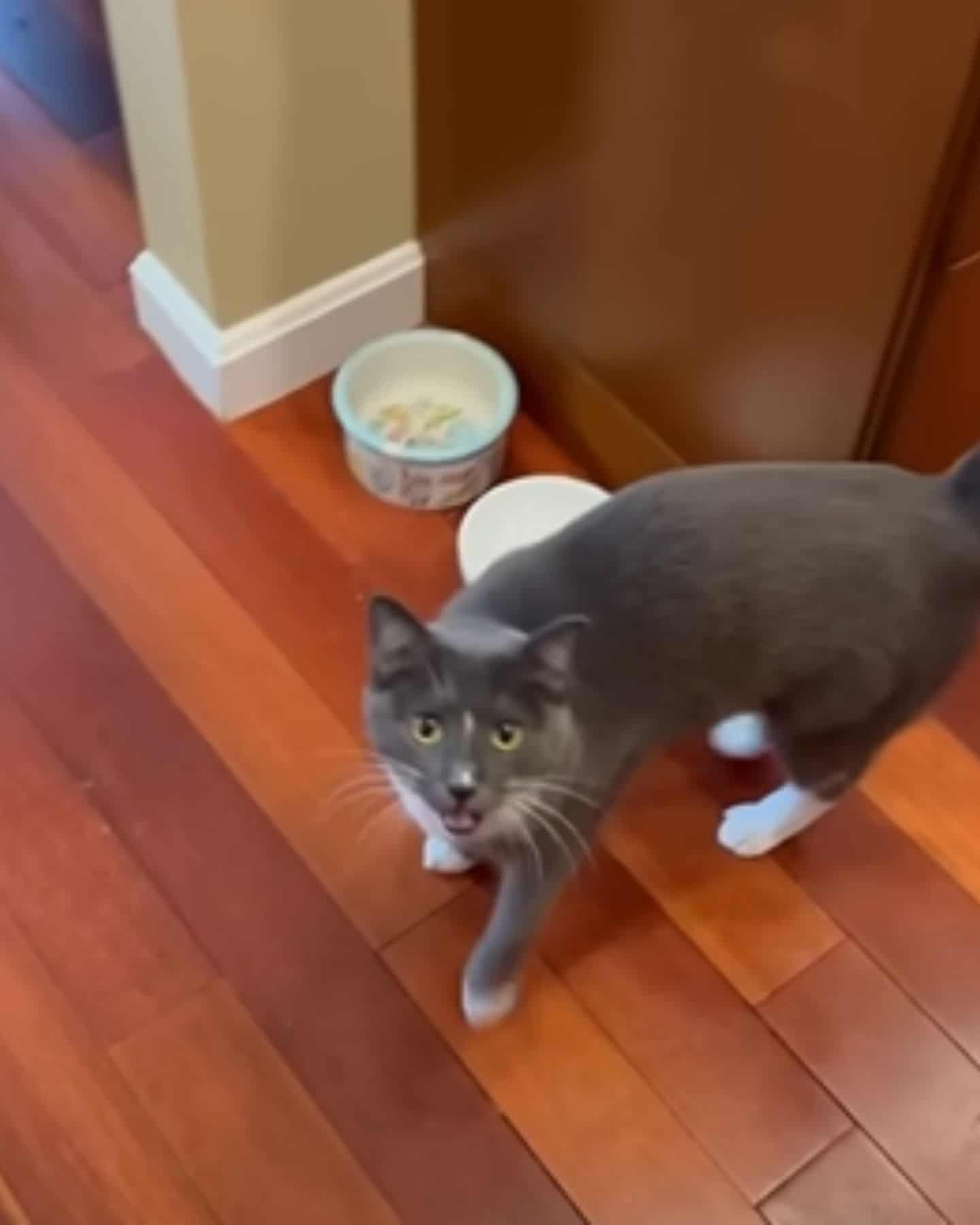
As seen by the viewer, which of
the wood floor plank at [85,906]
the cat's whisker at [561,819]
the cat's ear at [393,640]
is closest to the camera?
the cat's ear at [393,640]

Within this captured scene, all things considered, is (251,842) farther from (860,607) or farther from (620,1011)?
(860,607)

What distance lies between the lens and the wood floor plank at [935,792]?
1579 millimetres

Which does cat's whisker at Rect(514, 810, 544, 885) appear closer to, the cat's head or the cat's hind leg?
the cat's head

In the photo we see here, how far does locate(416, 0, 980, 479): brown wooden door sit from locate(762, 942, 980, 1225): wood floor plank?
46 cm

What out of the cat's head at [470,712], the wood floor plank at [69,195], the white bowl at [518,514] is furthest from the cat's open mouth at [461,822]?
the wood floor plank at [69,195]

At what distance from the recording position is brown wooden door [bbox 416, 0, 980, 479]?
1.27 meters

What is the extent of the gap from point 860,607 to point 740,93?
1.34 ft

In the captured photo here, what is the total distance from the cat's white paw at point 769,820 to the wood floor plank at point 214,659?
255mm

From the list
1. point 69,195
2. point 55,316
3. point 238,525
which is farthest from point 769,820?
point 69,195

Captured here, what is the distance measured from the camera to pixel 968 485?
4.18ft

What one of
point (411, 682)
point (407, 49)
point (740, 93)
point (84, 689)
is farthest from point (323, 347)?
point (411, 682)

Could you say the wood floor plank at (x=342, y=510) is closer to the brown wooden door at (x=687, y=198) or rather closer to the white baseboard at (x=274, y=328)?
the white baseboard at (x=274, y=328)

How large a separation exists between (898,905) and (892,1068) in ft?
0.50

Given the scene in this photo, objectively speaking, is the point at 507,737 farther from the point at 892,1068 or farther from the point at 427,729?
the point at 892,1068
